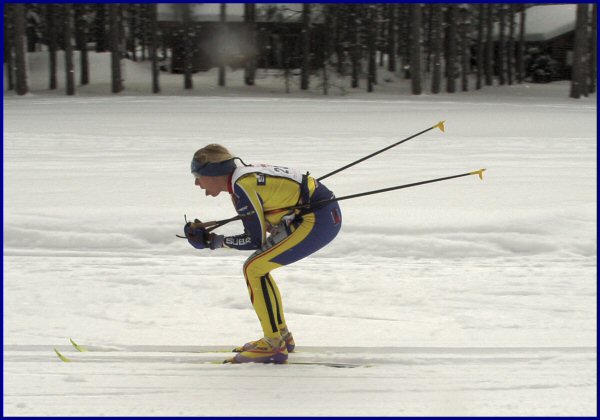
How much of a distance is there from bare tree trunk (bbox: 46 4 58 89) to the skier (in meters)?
27.2

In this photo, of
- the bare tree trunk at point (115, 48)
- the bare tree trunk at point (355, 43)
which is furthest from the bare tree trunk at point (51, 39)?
the bare tree trunk at point (355, 43)

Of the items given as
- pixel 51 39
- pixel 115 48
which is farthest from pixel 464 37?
pixel 51 39

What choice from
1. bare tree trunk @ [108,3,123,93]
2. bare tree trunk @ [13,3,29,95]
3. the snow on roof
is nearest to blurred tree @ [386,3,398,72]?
the snow on roof

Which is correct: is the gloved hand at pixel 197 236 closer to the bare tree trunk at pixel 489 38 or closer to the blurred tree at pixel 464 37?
the blurred tree at pixel 464 37

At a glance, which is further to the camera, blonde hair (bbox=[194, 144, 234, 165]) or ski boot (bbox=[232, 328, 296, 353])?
ski boot (bbox=[232, 328, 296, 353])

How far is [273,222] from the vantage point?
13.5ft

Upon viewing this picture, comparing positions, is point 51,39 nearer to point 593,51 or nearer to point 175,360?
point 593,51

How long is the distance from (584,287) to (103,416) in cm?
392

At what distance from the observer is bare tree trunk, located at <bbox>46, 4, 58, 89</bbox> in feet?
95.5

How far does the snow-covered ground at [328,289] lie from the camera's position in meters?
3.97

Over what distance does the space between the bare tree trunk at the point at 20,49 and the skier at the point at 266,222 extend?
21874mm

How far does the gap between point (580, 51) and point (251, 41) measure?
14.6 m

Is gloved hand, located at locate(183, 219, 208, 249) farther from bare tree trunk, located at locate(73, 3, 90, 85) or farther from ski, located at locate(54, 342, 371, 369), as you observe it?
bare tree trunk, located at locate(73, 3, 90, 85)

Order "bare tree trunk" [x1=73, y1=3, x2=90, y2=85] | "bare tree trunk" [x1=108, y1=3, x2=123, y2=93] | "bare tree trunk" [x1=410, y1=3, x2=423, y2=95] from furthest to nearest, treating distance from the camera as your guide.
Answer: "bare tree trunk" [x1=73, y1=3, x2=90, y2=85], "bare tree trunk" [x1=108, y1=3, x2=123, y2=93], "bare tree trunk" [x1=410, y1=3, x2=423, y2=95]
